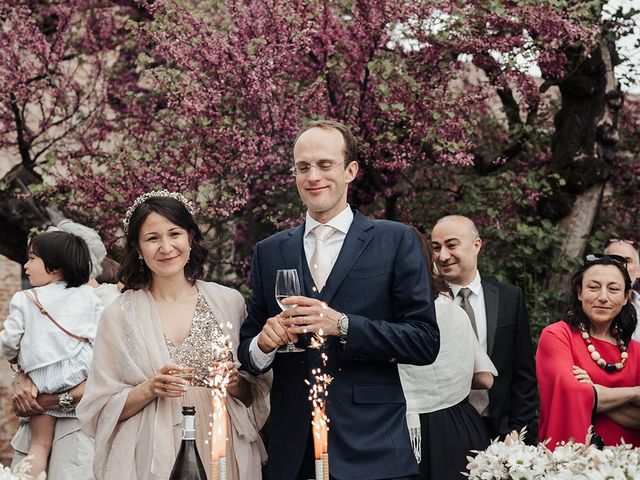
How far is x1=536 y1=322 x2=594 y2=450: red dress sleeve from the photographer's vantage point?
177 inches

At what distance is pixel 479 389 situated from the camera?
5074mm

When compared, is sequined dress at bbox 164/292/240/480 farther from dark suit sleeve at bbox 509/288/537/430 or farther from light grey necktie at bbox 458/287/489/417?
dark suit sleeve at bbox 509/288/537/430

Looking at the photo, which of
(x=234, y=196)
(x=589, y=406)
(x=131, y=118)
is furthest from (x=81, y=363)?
(x=131, y=118)

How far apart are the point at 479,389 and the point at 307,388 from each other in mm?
1823

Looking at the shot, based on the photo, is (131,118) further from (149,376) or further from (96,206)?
(149,376)

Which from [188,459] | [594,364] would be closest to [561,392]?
[594,364]

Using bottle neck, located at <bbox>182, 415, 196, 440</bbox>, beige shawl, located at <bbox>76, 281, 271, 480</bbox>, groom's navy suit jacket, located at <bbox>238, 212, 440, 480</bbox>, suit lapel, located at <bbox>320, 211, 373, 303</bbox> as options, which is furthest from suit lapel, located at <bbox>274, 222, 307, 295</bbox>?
bottle neck, located at <bbox>182, 415, 196, 440</bbox>

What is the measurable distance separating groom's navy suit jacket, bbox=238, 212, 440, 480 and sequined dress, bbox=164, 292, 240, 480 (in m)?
0.32

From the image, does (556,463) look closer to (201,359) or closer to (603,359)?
(201,359)

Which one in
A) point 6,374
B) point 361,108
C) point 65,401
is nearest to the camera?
point 65,401

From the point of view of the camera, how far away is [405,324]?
11.2 ft

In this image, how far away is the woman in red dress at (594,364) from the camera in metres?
4.52

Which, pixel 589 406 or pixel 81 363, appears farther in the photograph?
pixel 81 363

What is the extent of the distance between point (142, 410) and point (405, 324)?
1116 mm
